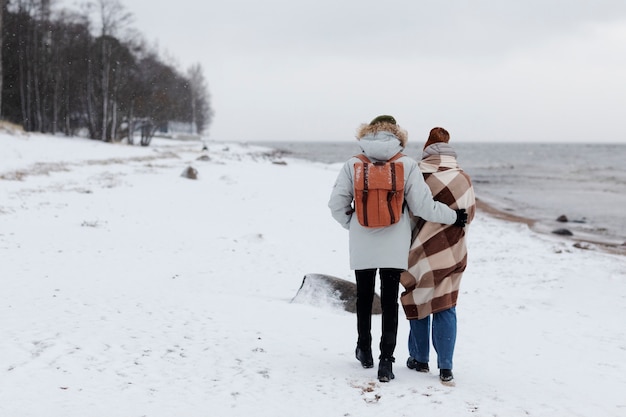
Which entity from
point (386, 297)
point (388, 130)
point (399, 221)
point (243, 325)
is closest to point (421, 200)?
point (399, 221)

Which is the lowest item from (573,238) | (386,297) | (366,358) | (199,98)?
(573,238)

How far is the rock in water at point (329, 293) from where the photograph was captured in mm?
6668

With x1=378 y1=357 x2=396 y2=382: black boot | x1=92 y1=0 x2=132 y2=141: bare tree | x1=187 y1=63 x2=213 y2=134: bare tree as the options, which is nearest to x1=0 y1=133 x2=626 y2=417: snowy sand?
x1=378 y1=357 x2=396 y2=382: black boot

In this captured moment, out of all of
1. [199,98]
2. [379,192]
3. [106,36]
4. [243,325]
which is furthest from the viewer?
[199,98]

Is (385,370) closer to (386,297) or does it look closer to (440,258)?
(386,297)

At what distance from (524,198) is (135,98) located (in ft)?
111

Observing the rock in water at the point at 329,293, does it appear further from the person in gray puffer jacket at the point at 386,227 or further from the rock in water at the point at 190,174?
the rock in water at the point at 190,174

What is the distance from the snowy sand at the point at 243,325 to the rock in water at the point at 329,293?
8 centimetres

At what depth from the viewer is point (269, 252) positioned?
9852 mm

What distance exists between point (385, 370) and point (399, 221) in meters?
1.22

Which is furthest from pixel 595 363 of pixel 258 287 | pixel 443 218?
pixel 258 287

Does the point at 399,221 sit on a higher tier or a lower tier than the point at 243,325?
higher

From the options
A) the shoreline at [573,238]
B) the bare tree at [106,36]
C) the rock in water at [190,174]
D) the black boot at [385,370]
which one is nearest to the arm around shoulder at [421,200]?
the black boot at [385,370]

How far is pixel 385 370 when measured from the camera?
13.8 ft
